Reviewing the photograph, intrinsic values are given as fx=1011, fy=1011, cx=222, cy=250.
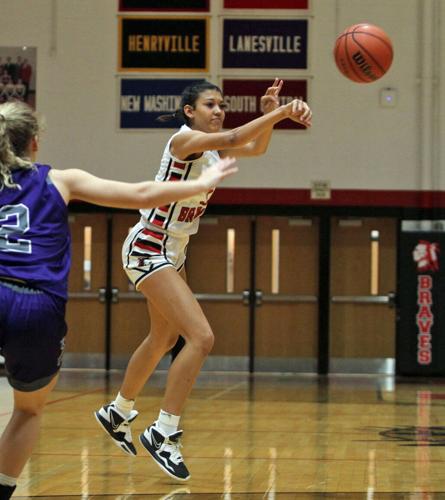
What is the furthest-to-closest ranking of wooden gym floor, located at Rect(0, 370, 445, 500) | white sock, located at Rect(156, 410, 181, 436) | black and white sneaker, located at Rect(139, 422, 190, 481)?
white sock, located at Rect(156, 410, 181, 436)
black and white sneaker, located at Rect(139, 422, 190, 481)
wooden gym floor, located at Rect(0, 370, 445, 500)

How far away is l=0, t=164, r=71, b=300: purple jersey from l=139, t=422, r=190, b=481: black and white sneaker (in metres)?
1.86

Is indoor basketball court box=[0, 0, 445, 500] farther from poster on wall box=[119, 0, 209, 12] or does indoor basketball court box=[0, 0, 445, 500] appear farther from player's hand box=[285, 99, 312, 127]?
player's hand box=[285, 99, 312, 127]

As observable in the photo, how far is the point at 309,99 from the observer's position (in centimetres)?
1498

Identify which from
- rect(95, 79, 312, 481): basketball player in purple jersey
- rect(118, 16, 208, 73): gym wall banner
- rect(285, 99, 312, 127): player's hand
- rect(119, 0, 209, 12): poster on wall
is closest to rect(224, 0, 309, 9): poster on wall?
rect(119, 0, 209, 12): poster on wall

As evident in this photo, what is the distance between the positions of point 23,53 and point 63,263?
12127 millimetres

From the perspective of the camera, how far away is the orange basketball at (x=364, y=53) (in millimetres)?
8555

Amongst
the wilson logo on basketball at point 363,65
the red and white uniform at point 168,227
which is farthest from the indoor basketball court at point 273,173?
the red and white uniform at point 168,227

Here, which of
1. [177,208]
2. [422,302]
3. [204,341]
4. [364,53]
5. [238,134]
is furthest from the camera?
[422,302]

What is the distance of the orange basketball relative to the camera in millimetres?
8555

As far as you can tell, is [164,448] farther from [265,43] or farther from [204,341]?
[265,43]

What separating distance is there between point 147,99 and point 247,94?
1494 mm

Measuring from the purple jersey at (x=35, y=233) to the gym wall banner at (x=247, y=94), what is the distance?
455 inches

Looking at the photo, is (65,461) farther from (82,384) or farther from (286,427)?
(82,384)

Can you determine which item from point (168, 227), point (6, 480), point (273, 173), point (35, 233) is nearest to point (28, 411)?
point (6, 480)
